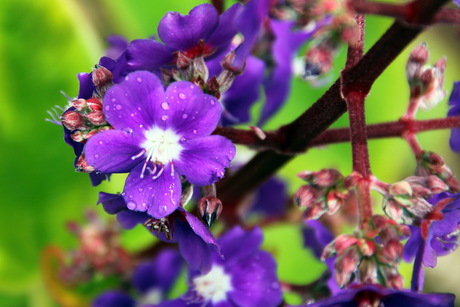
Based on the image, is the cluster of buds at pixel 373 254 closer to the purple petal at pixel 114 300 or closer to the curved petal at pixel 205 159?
the curved petal at pixel 205 159

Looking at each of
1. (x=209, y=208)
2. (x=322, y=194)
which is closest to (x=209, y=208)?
(x=209, y=208)

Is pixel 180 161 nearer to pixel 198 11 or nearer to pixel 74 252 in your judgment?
pixel 198 11

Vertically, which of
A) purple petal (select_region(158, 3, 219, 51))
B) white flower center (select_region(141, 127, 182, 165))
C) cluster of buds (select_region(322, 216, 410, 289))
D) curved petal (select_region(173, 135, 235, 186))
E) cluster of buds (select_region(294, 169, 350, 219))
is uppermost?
purple petal (select_region(158, 3, 219, 51))

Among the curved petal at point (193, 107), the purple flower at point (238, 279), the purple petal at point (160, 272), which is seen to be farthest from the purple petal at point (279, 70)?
the curved petal at point (193, 107)

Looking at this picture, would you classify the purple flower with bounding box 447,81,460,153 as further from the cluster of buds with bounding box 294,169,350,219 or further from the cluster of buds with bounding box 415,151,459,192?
the cluster of buds with bounding box 294,169,350,219

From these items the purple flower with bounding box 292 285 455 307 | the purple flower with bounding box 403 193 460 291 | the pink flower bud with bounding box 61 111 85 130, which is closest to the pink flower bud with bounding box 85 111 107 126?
the pink flower bud with bounding box 61 111 85 130

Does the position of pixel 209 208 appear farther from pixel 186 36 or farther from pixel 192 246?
pixel 186 36

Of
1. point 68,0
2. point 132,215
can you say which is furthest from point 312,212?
point 68,0
